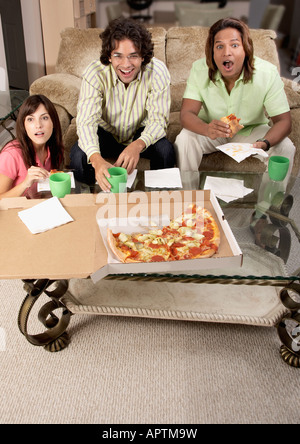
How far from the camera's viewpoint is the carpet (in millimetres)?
1312

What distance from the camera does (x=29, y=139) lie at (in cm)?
174

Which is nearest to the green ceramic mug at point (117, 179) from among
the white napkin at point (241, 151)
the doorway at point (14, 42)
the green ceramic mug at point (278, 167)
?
the white napkin at point (241, 151)

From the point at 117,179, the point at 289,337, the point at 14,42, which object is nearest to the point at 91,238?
the point at 117,179

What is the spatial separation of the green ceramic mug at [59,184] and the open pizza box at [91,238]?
49 millimetres

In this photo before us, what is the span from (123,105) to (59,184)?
774mm

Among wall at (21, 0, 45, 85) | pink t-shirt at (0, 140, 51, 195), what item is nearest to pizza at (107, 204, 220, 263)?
pink t-shirt at (0, 140, 51, 195)

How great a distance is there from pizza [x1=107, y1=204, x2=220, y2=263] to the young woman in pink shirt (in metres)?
0.57

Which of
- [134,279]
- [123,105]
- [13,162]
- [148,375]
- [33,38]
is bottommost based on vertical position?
[148,375]

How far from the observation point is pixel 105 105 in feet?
6.74

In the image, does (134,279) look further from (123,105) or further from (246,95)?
(246,95)

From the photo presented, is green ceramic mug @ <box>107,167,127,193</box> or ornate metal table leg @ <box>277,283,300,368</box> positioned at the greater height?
green ceramic mug @ <box>107,167,127,193</box>

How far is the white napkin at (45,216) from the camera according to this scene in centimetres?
130

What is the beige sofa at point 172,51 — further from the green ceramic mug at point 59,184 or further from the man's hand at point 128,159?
the green ceramic mug at point 59,184

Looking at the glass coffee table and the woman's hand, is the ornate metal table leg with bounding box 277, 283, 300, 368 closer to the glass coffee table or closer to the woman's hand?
the glass coffee table
